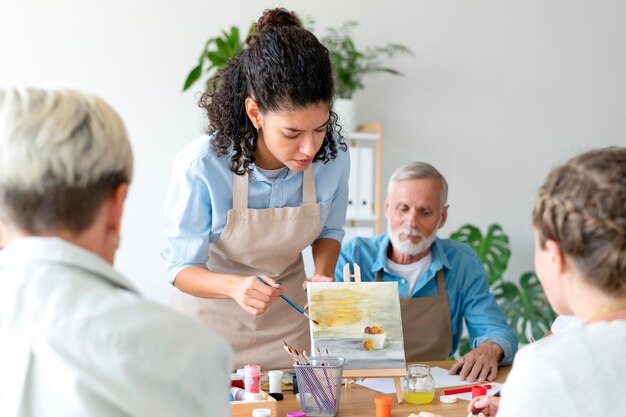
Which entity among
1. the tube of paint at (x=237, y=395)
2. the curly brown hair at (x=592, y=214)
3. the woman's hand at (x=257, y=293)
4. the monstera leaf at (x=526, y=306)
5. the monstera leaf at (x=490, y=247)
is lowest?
the monstera leaf at (x=526, y=306)

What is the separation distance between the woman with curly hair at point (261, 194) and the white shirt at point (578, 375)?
988mm

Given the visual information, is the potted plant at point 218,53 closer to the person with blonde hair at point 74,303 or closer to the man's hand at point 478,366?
A: the man's hand at point 478,366

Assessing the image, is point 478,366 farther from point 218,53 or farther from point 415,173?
point 218,53

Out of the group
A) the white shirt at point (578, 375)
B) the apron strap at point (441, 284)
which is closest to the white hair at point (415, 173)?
the apron strap at point (441, 284)

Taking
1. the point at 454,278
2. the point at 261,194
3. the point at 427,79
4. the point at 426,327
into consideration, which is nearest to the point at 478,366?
the point at 426,327

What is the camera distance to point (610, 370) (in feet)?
4.41

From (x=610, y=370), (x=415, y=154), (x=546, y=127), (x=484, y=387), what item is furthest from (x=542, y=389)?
(x=546, y=127)

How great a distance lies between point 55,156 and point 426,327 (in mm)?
2223

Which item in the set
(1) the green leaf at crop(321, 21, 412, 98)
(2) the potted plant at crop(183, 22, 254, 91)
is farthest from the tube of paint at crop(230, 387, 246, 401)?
(1) the green leaf at crop(321, 21, 412, 98)

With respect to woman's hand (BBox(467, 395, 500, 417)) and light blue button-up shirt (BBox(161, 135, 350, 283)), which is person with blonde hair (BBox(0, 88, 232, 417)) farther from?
light blue button-up shirt (BBox(161, 135, 350, 283))

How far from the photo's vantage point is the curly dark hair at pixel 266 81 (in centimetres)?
223

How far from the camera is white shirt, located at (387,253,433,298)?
329cm

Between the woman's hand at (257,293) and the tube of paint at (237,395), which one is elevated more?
the woman's hand at (257,293)

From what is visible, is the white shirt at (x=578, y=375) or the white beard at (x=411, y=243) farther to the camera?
the white beard at (x=411, y=243)
